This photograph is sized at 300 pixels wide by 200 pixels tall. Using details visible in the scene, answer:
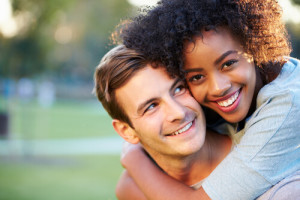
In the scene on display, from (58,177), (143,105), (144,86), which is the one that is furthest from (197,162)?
(58,177)

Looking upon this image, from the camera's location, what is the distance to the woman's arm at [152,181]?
279 cm

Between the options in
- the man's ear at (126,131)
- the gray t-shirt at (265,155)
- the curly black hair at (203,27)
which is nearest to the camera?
the gray t-shirt at (265,155)

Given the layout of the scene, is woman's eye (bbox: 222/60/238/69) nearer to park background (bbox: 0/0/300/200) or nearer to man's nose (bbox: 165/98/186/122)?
man's nose (bbox: 165/98/186/122)

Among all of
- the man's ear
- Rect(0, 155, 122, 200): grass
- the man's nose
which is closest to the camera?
the man's nose

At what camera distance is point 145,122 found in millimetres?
3080

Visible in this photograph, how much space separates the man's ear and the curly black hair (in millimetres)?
717

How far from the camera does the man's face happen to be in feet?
9.71

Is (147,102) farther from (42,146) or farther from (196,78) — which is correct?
(42,146)

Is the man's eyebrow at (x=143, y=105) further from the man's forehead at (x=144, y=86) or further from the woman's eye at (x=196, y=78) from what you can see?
the woman's eye at (x=196, y=78)

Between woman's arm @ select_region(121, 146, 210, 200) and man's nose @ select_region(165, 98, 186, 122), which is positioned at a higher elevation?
man's nose @ select_region(165, 98, 186, 122)

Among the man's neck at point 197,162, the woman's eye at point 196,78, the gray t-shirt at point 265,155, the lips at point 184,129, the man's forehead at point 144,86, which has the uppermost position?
the man's forehead at point 144,86

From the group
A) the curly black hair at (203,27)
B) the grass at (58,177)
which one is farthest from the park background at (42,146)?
the curly black hair at (203,27)

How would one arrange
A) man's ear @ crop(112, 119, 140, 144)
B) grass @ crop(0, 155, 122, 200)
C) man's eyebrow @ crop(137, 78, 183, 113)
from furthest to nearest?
grass @ crop(0, 155, 122, 200) → man's ear @ crop(112, 119, 140, 144) → man's eyebrow @ crop(137, 78, 183, 113)

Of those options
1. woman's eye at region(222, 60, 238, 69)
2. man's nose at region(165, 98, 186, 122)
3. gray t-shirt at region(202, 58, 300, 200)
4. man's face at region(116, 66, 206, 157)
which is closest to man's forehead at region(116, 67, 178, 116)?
man's face at region(116, 66, 206, 157)
